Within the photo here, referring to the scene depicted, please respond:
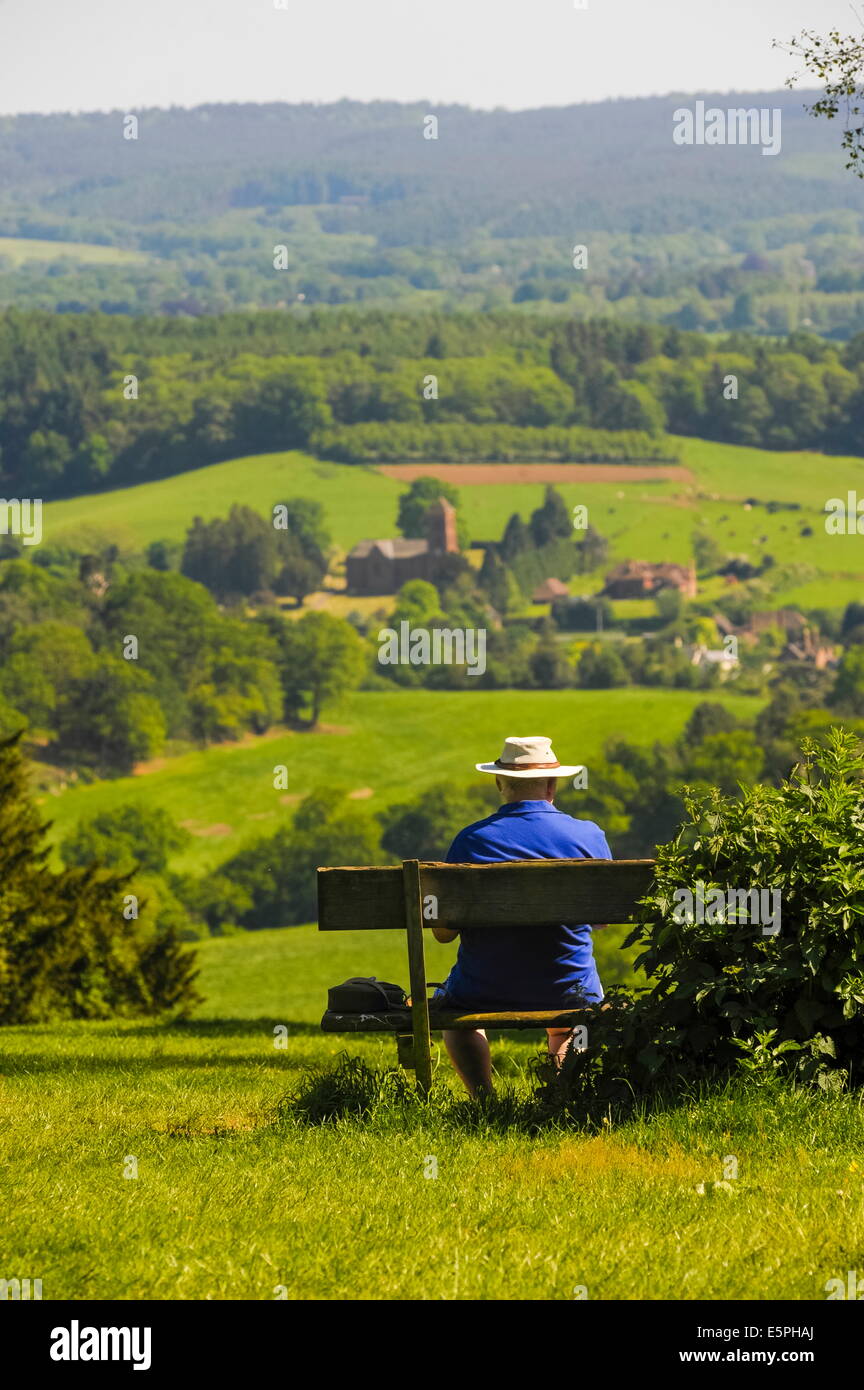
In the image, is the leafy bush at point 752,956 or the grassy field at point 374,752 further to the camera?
the grassy field at point 374,752

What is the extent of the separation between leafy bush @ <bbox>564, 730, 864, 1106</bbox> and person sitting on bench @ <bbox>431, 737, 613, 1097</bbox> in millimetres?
469

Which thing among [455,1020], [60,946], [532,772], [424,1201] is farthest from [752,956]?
[60,946]

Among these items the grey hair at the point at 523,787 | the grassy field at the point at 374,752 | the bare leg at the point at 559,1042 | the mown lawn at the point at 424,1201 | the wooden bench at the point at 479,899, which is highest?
the grey hair at the point at 523,787

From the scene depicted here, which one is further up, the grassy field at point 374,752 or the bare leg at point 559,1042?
the bare leg at point 559,1042

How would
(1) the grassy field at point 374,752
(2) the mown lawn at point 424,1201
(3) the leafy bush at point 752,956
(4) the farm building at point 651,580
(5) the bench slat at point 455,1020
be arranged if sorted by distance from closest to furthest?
1. (2) the mown lawn at point 424,1201
2. (3) the leafy bush at point 752,956
3. (5) the bench slat at point 455,1020
4. (1) the grassy field at point 374,752
5. (4) the farm building at point 651,580

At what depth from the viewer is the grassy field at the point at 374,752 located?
139 metres

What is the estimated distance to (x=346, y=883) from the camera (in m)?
7.07

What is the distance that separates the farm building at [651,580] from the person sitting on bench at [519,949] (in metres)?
186

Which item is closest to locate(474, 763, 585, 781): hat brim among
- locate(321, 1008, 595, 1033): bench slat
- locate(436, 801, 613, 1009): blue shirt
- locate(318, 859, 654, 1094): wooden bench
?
locate(436, 801, 613, 1009): blue shirt

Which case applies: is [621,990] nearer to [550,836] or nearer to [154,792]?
[550,836]

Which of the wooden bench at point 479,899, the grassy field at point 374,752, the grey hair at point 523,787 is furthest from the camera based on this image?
the grassy field at point 374,752

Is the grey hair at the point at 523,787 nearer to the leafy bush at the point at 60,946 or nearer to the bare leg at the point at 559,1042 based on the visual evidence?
the bare leg at the point at 559,1042

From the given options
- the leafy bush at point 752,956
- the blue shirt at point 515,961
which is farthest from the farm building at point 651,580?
the leafy bush at point 752,956
